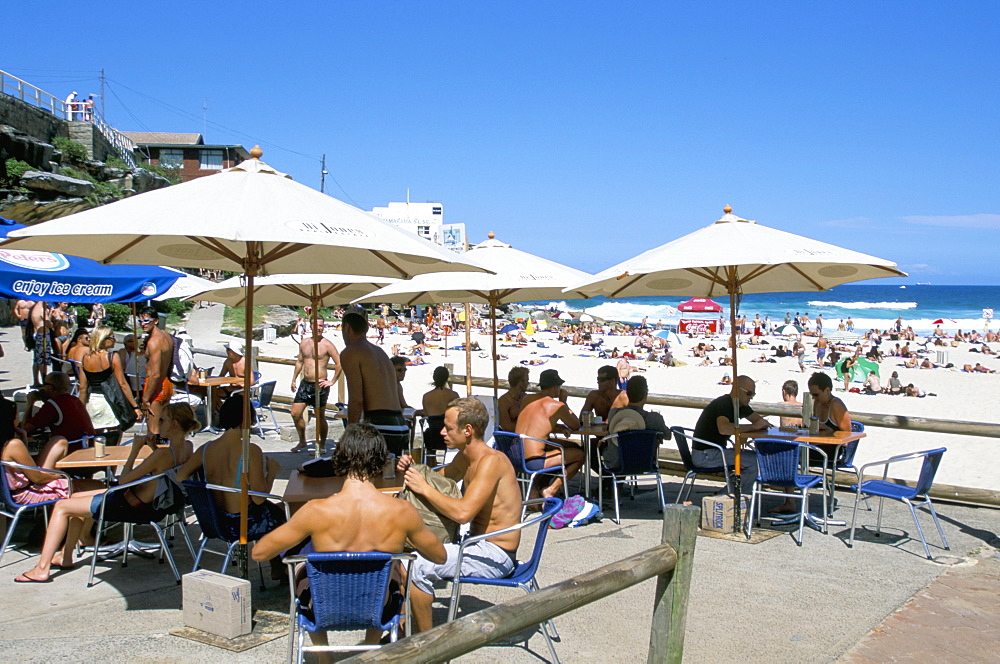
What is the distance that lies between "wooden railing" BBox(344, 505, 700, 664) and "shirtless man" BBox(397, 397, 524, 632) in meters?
0.82

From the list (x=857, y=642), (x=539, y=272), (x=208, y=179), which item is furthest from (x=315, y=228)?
(x=539, y=272)

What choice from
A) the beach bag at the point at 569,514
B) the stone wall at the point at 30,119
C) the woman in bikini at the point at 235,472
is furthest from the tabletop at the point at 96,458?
the stone wall at the point at 30,119

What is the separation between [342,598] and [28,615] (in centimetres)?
212

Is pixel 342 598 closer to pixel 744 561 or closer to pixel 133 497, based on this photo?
pixel 133 497

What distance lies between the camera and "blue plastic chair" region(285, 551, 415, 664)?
3031mm

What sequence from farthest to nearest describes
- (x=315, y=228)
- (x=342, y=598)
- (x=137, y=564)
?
(x=137, y=564) < (x=315, y=228) < (x=342, y=598)

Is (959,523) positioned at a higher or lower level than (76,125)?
lower

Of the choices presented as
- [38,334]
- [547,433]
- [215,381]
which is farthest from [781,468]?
[38,334]

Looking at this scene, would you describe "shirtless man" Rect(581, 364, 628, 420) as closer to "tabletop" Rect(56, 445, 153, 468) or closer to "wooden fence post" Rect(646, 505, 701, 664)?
"tabletop" Rect(56, 445, 153, 468)

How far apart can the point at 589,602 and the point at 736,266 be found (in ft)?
14.1

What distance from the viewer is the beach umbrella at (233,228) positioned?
3.75 m

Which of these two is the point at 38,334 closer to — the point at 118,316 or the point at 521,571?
the point at 521,571

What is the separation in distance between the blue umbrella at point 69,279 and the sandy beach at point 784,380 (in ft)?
21.7

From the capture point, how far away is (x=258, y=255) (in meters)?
4.88
